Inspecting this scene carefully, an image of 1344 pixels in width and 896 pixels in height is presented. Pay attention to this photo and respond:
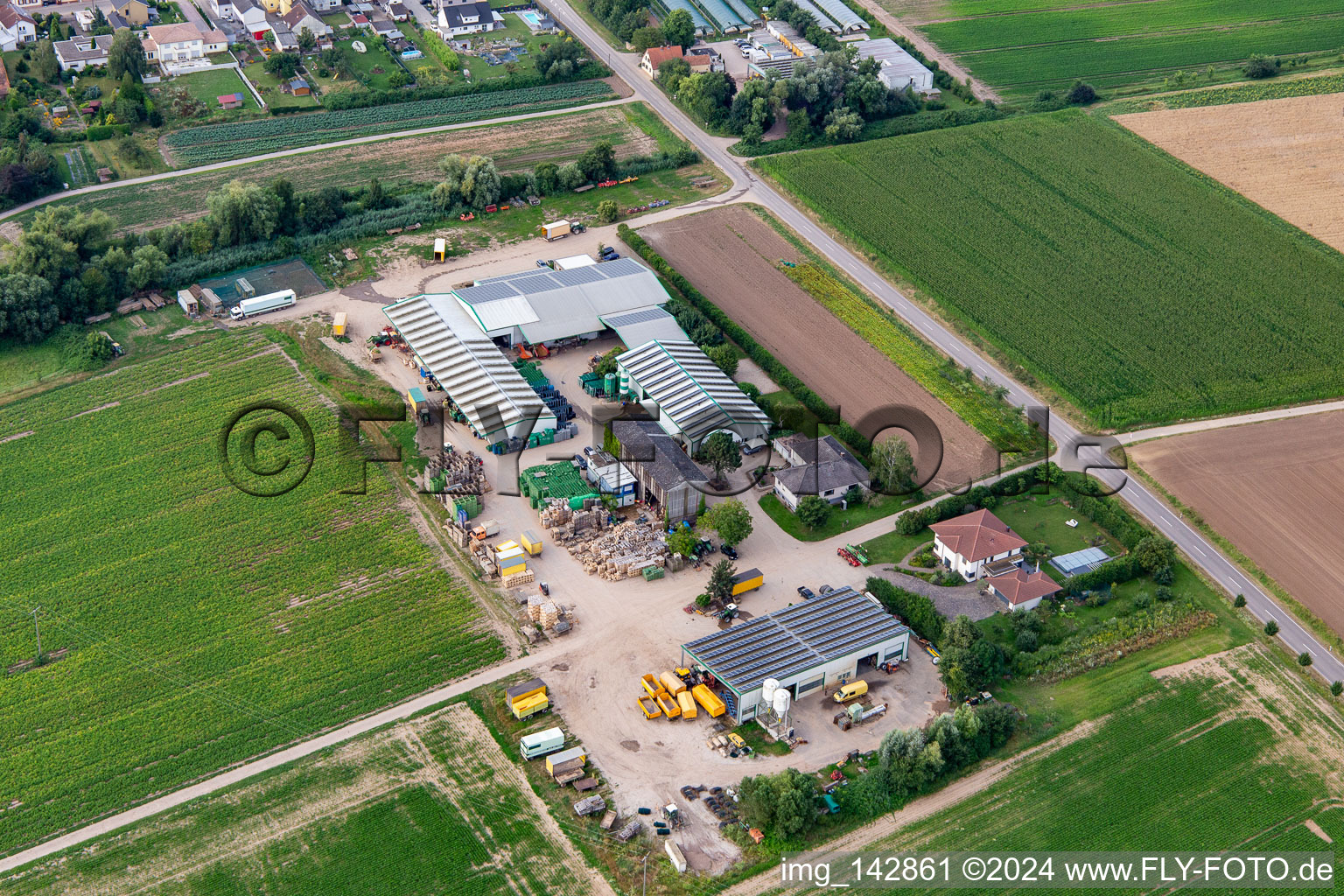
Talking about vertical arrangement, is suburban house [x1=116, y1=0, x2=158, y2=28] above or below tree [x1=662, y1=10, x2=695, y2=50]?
above

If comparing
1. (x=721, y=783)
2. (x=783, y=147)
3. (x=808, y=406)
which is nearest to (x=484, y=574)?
(x=721, y=783)

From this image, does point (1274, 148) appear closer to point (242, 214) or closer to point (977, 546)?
point (977, 546)

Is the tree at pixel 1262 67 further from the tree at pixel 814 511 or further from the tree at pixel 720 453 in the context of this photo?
the tree at pixel 814 511

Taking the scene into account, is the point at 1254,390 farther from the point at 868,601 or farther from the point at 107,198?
the point at 107,198

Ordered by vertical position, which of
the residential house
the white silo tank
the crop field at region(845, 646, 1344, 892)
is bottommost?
the crop field at region(845, 646, 1344, 892)

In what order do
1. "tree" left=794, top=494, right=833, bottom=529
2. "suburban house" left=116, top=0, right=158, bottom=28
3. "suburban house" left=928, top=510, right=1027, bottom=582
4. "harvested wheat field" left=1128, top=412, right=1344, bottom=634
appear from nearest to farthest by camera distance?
"suburban house" left=928, top=510, right=1027, bottom=582 → "harvested wheat field" left=1128, top=412, right=1344, bottom=634 → "tree" left=794, top=494, right=833, bottom=529 → "suburban house" left=116, top=0, right=158, bottom=28

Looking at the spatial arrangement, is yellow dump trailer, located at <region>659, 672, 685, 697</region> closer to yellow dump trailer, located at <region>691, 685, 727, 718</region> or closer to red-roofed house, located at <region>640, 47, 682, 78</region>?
yellow dump trailer, located at <region>691, 685, 727, 718</region>

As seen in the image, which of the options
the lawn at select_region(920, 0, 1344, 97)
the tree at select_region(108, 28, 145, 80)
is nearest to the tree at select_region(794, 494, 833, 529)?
the lawn at select_region(920, 0, 1344, 97)

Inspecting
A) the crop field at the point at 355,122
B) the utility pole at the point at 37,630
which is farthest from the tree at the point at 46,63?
the utility pole at the point at 37,630
